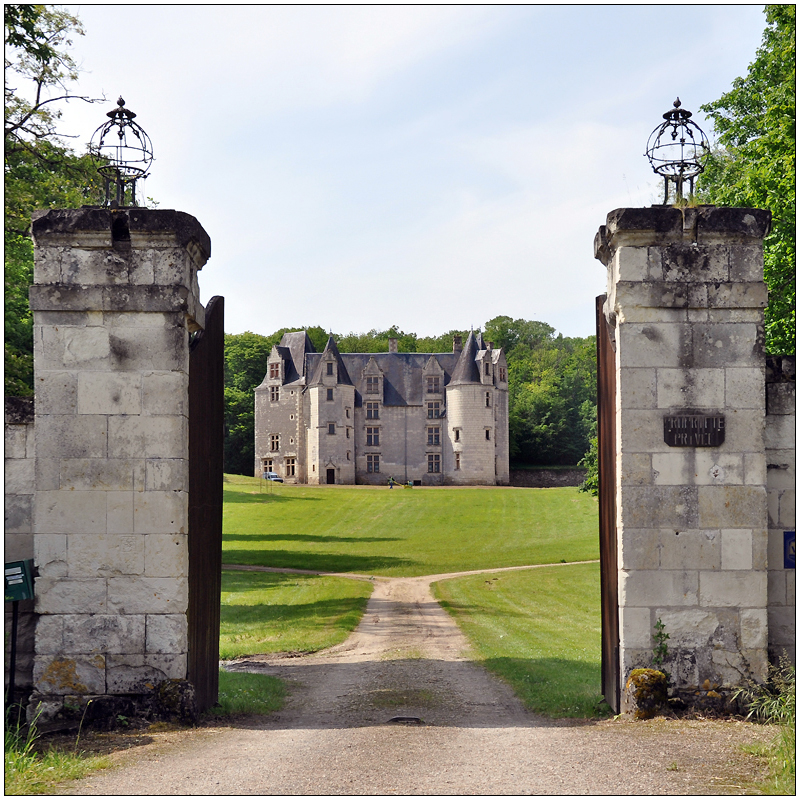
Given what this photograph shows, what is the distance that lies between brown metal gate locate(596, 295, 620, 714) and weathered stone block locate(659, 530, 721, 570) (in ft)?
1.55

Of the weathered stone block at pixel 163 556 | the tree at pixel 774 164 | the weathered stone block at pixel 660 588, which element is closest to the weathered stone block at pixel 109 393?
the weathered stone block at pixel 163 556

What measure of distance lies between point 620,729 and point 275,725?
2.87m

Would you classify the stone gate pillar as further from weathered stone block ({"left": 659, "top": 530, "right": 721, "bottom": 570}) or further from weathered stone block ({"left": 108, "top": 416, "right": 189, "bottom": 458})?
weathered stone block ({"left": 108, "top": 416, "right": 189, "bottom": 458})

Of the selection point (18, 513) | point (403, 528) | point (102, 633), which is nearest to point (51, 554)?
point (18, 513)

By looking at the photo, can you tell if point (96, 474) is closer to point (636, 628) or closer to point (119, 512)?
point (119, 512)

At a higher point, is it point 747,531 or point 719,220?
point 719,220

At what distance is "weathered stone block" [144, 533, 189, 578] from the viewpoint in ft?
22.0

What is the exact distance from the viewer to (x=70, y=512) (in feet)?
22.1

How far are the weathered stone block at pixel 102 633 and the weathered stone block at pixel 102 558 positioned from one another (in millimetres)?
360

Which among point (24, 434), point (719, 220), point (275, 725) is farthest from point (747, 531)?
point (24, 434)

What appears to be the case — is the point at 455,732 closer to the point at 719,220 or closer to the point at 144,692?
the point at 144,692

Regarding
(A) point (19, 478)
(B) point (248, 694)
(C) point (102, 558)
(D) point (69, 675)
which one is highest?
(A) point (19, 478)

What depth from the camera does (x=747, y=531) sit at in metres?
6.81

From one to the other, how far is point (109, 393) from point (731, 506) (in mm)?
5251
